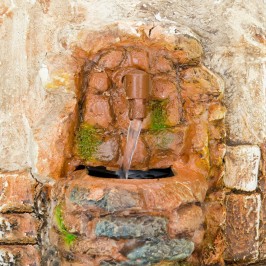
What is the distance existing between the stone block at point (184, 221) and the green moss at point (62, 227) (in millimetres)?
294

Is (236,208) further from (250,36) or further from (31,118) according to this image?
(31,118)

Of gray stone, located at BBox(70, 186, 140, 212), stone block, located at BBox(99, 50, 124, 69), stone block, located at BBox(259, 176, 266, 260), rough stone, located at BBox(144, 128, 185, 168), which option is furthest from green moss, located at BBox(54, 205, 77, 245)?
stone block, located at BBox(259, 176, 266, 260)

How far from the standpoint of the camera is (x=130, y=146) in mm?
1688

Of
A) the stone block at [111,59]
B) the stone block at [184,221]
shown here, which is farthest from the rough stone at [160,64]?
the stone block at [184,221]

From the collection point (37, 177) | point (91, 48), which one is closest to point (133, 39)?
point (91, 48)

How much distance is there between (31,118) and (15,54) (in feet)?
0.74

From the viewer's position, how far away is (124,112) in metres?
1.71

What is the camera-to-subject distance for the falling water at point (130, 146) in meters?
1.67

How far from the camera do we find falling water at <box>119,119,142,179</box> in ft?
5.49

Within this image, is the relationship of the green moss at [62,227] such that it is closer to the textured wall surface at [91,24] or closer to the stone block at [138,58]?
the textured wall surface at [91,24]

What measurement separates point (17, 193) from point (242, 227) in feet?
2.62

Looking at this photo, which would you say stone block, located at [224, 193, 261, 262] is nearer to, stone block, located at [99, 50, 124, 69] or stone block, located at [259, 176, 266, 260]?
stone block, located at [259, 176, 266, 260]

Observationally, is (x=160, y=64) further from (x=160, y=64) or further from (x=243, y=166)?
(x=243, y=166)

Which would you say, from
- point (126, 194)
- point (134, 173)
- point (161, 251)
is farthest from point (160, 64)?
point (161, 251)
